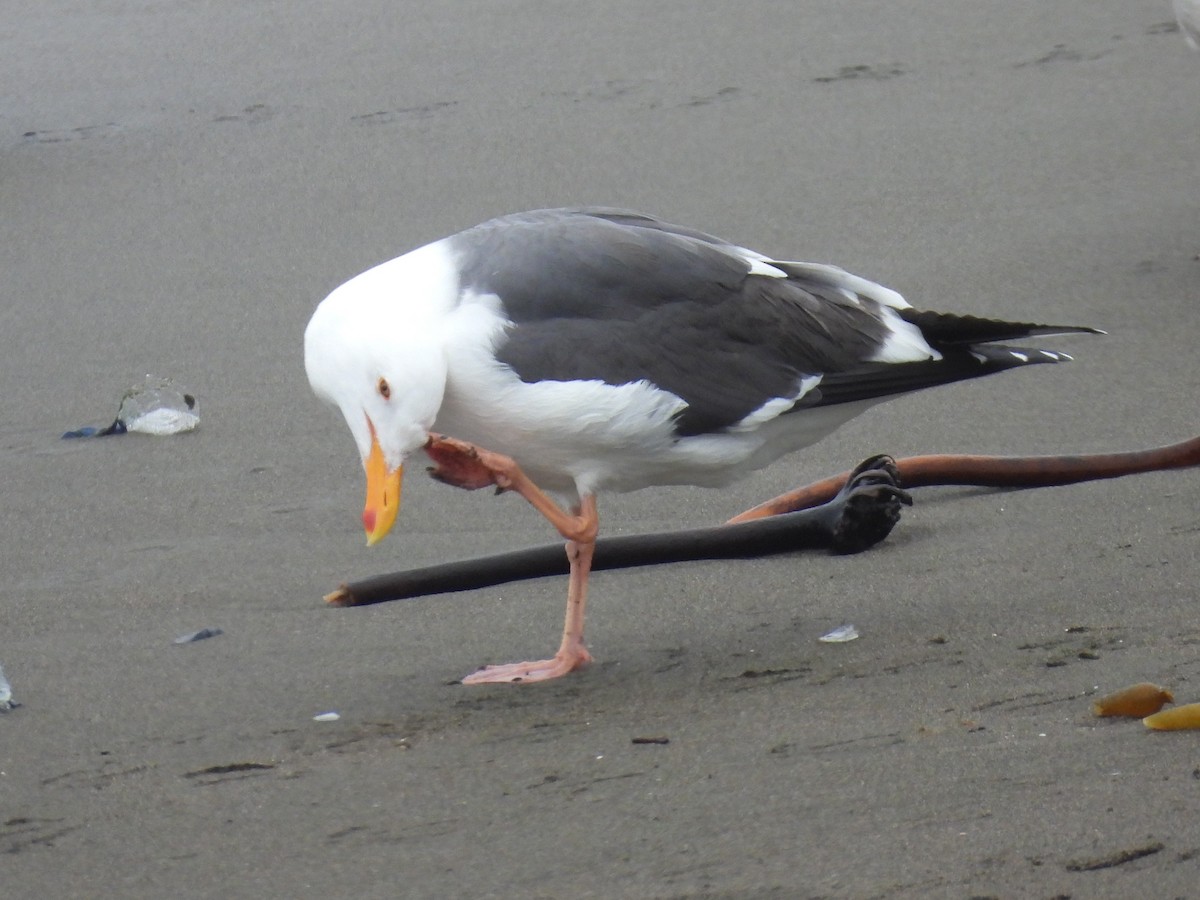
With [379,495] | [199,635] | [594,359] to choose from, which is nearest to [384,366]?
[379,495]

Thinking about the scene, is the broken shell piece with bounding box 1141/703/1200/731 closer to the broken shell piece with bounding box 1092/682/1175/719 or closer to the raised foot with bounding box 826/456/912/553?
the broken shell piece with bounding box 1092/682/1175/719

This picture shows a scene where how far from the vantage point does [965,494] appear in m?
4.12

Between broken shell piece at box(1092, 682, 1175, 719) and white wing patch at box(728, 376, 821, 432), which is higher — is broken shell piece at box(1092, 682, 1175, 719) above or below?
below

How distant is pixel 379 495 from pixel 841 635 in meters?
0.91

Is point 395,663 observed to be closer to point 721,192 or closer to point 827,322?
point 827,322

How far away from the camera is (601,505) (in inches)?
169

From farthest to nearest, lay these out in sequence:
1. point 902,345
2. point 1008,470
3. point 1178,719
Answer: point 1008,470 → point 902,345 → point 1178,719

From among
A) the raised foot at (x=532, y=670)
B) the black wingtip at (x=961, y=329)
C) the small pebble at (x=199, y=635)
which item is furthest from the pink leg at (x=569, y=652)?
the black wingtip at (x=961, y=329)

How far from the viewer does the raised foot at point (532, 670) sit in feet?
10.9

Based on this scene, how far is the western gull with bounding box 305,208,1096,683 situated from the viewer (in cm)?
323

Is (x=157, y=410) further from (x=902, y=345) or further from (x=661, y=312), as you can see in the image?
(x=902, y=345)

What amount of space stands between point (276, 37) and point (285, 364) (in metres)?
3.14

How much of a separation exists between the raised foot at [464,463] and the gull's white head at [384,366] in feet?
0.17

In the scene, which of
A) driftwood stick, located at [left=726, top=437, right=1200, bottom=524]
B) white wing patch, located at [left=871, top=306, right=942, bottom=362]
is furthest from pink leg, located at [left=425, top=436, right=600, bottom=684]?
white wing patch, located at [left=871, top=306, right=942, bottom=362]
